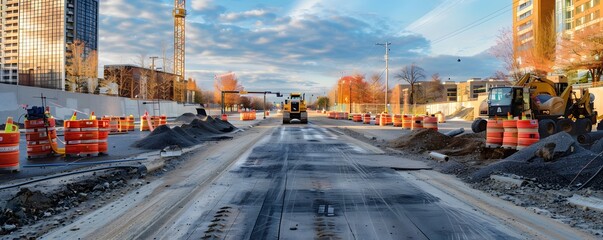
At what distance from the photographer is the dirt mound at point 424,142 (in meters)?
16.6

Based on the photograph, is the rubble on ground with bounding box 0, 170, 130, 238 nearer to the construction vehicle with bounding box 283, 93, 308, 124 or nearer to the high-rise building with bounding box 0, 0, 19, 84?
the construction vehicle with bounding box 283, 93, 308, 124

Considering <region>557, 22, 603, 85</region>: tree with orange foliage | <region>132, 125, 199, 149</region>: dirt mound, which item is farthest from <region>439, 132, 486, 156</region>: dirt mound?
<region>557, 22, 603, 85</region>: tree with orange foliage

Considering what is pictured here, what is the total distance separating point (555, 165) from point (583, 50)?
48.0 metres

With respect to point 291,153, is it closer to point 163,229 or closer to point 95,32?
point 163,229

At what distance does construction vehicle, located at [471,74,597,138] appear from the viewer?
21.2m

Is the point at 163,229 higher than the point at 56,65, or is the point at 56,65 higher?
the point at 56,65

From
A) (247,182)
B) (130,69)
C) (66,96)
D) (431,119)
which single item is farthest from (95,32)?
(247,182)

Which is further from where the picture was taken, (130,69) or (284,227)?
(130,69)

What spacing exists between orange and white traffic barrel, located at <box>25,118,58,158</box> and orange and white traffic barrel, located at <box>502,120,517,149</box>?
562 inches

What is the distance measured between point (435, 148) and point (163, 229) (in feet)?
41.8

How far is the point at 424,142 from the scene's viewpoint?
56.7ft

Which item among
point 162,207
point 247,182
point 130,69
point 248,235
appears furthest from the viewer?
point 130,69

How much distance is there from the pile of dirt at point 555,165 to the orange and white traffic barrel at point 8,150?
1083 centimetres

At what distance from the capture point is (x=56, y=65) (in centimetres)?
12375
